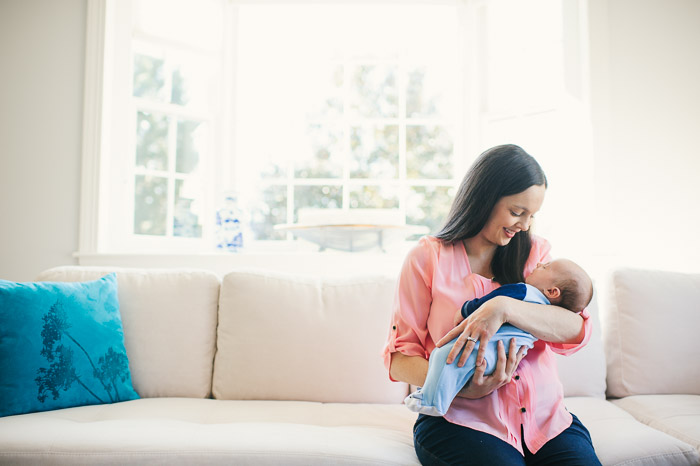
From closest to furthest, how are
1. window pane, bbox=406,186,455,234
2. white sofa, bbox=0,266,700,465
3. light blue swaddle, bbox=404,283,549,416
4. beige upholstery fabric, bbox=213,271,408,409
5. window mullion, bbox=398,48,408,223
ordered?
light blue swaddle, bbox=404,283,549,416 < white sofa, bbox=0,266,700,465 < beige upholstery fabric, bbox=213,271,408,409 < window mullion, bbox=398,48,408,223 < window pane, bbox=406,186,455,234

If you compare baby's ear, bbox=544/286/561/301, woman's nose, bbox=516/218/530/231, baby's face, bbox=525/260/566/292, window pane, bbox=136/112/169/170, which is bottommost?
baby's ear, bbox=544/286/561/301

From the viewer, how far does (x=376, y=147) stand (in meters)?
3.49

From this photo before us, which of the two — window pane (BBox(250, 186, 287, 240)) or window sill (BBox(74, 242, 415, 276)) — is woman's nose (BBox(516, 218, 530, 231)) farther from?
window pane (BBox(250, 186, 287, 240))

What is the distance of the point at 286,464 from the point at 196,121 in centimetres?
236

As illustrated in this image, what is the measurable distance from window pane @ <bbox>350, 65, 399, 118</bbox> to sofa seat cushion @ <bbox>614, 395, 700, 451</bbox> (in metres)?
2.18

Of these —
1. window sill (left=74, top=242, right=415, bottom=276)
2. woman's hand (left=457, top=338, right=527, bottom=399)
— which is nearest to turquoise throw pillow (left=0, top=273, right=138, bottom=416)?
window sill (left=74, top=242, right=415, bottom=276)

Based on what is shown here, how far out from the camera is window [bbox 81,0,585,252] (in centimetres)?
302

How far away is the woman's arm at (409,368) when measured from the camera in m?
1.38

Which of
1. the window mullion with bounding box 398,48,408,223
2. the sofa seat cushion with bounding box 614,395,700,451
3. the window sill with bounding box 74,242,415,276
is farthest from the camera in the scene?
the window mullion with bounding box 398,48,408,223

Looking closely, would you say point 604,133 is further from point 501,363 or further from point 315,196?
point 501,363

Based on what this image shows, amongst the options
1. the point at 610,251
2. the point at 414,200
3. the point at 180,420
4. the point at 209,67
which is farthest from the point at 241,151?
the point at 610,251

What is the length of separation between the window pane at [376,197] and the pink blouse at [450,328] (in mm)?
1898

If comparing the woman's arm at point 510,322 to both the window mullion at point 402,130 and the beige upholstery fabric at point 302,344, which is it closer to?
the beige upholstery fabric at point 302,344

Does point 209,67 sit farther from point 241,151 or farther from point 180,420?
point 180,420
